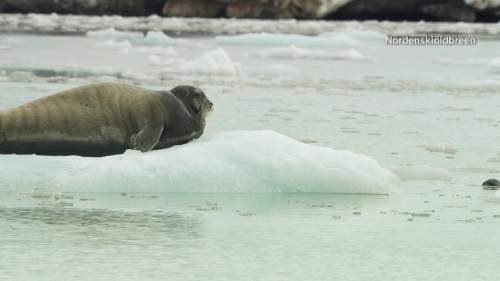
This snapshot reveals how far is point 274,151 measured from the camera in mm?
6305

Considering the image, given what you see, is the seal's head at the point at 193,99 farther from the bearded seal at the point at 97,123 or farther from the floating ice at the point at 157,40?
the floating ice at the point at 157,40

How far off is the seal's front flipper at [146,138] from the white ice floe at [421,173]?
1504 millimetres

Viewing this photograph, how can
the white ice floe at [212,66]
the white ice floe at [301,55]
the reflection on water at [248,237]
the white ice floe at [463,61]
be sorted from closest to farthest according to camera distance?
1. the reflection on water at [248,237]
2. the white ice floe at [212,66]
3. the white ice floe at [463,61]
4. the white ice floe at [301,55]

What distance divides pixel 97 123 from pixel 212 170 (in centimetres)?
78

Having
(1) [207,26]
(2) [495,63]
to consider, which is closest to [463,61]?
(2) [495,63]

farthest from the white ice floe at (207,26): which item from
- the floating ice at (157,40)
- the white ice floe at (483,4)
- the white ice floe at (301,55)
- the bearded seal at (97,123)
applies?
the bearded seal at (97,123)

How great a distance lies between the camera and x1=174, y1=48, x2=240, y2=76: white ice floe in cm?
1509

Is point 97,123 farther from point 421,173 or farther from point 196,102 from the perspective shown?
point 421,173

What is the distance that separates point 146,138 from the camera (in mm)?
6441

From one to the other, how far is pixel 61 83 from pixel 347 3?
67.5 ft

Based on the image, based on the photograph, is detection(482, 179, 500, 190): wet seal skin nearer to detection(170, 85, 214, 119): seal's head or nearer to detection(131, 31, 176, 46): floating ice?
detection(170, 85, 214, 119): seal's head


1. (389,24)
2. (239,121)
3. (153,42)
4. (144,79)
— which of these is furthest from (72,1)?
(239,121)

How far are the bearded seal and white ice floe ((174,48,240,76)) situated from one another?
8231 millimetres

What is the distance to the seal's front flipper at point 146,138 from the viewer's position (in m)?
6.42
